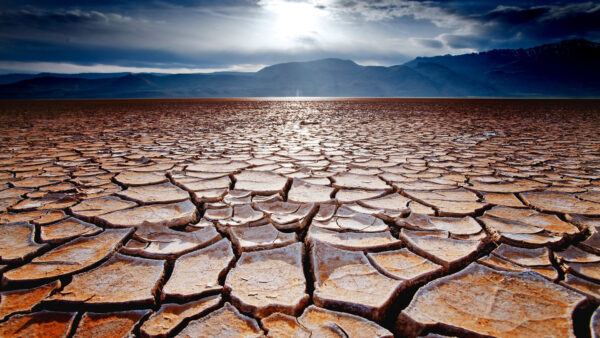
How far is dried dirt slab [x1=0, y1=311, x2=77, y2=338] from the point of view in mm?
616

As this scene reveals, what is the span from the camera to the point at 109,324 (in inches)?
25.5

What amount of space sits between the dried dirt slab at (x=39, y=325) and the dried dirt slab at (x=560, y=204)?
1716 mm

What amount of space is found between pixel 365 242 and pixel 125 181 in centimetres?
146

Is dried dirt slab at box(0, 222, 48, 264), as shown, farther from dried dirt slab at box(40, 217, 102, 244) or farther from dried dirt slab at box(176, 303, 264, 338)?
dried dirt slab at box(176, 303, 264, 338)

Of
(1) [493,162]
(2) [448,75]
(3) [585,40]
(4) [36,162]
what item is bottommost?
(4) [36,162]

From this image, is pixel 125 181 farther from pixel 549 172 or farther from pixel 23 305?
pixel 549 172

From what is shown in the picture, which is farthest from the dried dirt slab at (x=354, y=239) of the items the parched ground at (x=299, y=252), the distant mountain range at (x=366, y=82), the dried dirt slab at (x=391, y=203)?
the distant mountain range at (x=366, y=82)

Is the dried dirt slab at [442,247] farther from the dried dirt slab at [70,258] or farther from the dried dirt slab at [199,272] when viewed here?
the dried dirt slab at [70,258]

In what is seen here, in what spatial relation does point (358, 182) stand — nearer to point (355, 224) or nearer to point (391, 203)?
point (391, 203)

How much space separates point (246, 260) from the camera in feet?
2.95

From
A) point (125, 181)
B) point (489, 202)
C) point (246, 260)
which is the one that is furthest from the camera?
point (125, 181)

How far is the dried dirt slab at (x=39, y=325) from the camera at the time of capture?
616 mm

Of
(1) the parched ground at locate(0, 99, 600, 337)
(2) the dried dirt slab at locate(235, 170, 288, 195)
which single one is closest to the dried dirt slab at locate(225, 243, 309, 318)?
(1) the parched ground at locate(0, 99, 600, 337)

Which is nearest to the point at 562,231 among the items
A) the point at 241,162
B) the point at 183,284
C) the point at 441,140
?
the point at 183,284
